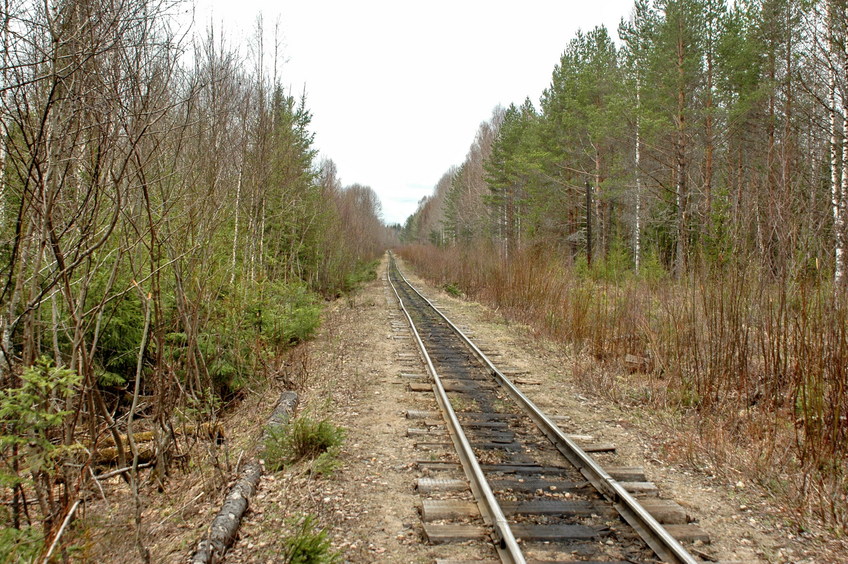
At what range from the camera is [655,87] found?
63.3 feet

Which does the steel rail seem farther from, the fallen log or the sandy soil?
the fallen log

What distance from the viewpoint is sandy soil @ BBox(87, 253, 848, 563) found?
12.0 feet

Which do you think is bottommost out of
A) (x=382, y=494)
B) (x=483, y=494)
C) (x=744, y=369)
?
(x=382, y=494)

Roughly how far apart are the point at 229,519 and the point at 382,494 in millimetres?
1242

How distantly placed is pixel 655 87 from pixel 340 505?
19.7 meters

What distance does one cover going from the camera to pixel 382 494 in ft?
14.7

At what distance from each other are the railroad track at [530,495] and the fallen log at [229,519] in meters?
1.41

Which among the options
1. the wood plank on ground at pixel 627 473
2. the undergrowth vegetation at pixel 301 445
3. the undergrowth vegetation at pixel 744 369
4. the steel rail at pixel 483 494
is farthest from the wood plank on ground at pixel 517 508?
the undergrowth vegetation at pixel 744 369

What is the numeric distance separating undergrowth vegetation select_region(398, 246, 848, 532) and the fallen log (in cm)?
412

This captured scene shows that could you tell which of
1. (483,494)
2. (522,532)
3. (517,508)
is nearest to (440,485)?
(483,494)

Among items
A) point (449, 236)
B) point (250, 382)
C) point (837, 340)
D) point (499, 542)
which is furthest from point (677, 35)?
point (449, 236)

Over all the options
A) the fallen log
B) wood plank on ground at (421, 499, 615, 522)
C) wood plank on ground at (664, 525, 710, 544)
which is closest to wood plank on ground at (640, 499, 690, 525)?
wood plank on ground at (664, 525, 710, 544)

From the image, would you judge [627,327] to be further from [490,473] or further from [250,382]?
[250,382]

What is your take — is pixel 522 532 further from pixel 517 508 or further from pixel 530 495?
pixel 530 495
